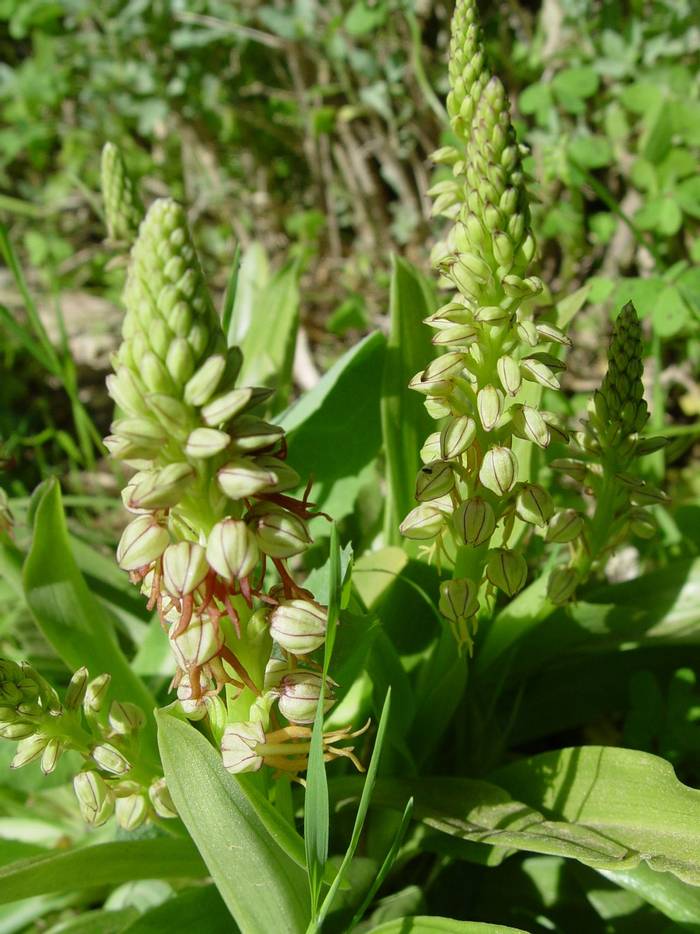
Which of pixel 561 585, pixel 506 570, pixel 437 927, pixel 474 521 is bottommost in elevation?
pixel 437 927

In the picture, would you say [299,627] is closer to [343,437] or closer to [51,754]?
[51,754]

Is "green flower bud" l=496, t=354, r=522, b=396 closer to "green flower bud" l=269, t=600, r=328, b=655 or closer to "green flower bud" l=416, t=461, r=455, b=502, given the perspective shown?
"green flower bud" l=416, t=461, r=455, b=502

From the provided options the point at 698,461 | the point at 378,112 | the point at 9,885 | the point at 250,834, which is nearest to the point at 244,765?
the point at 250,834

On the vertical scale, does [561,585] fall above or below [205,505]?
below

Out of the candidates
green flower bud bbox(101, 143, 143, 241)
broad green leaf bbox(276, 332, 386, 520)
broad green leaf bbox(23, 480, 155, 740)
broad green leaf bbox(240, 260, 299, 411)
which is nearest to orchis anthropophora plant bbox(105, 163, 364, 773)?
broad green leaf bbox(23, 480, 155, 740)

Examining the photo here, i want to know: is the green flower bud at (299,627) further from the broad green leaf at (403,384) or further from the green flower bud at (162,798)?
the broad green leaf at (403,384)

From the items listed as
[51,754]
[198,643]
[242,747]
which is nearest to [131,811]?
[51,754]
